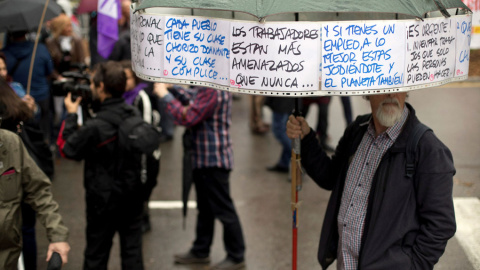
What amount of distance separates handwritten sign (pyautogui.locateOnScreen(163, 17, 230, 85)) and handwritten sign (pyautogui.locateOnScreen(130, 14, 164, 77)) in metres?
0.04

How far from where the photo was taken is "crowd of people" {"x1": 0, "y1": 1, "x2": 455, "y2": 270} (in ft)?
10.1

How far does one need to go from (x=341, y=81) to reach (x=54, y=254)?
6.26 ft

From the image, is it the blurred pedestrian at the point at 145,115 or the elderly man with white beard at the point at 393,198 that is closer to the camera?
the elderly man with white beard at the point at 393,198

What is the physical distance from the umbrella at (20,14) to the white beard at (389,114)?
12.2 ft

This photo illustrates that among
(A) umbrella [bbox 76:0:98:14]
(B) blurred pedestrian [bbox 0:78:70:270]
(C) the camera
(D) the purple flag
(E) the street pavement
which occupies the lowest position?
(E) the street pavement

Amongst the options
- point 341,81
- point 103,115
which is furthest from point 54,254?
point 341,81

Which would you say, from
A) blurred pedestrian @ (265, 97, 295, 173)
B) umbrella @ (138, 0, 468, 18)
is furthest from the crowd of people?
blurred pedestrian @ (265, 97, 295, 173)

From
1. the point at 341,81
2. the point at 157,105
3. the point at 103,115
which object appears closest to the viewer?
the point at 341,81

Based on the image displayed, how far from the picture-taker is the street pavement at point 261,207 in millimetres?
5473

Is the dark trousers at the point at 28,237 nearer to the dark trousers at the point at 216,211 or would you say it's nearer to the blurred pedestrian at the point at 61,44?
the dark trousers at the point at 216,211

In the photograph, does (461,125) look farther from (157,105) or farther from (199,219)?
(199,219)

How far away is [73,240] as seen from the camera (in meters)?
5.91

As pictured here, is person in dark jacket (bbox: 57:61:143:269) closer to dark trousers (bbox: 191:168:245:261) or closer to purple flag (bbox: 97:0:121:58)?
dark trousers (bbox: 191:168:245:261)

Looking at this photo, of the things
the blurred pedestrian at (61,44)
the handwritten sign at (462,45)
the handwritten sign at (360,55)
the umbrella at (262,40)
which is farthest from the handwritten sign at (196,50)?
the blurred pedestrian at (61,44)
